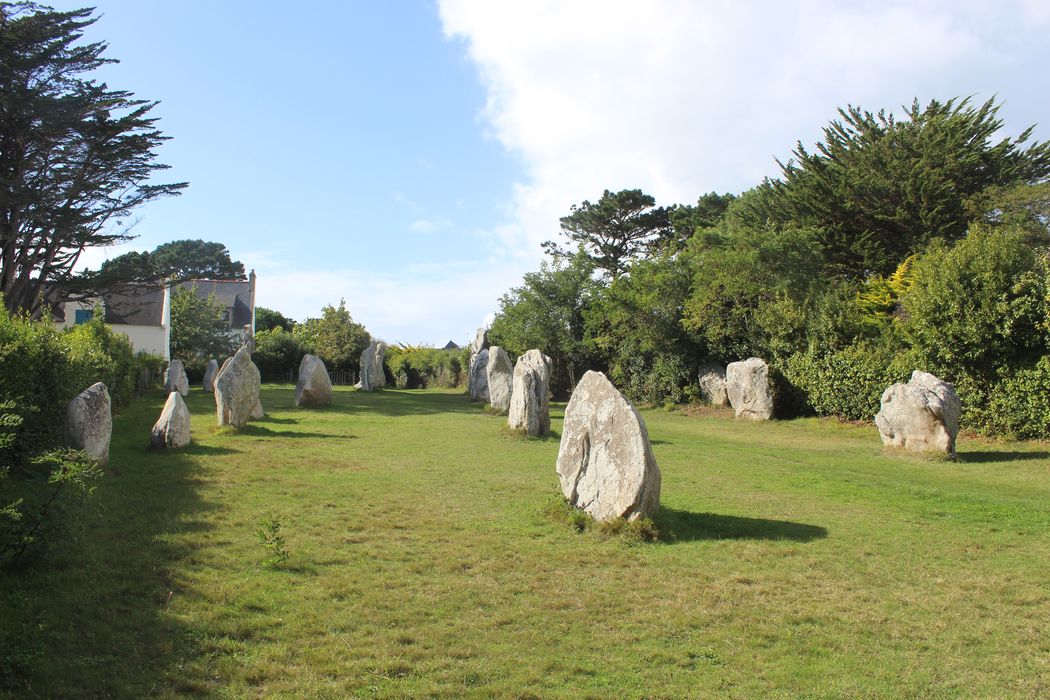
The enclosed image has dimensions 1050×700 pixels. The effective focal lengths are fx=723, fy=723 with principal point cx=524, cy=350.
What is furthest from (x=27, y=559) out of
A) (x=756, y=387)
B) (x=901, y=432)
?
(x=756, y=387)

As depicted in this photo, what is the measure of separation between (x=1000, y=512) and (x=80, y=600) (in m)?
11.1

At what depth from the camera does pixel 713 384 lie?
27.4m

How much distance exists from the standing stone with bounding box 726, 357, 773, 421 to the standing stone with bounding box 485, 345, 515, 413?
776cm

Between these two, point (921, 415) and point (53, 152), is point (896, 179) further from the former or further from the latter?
point (53, 152)

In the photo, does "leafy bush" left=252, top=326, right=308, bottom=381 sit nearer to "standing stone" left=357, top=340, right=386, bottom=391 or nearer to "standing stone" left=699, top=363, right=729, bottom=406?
"standing stone" left=357, top=340, right=386, bottom=391

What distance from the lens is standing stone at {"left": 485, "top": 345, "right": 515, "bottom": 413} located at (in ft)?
79.9

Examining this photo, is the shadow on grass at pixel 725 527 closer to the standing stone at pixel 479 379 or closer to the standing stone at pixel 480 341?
the standing stone at pixel 479 379

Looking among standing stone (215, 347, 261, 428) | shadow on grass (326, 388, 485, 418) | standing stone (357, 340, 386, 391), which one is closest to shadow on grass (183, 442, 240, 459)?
standing stone (215, 347, 261, 428)

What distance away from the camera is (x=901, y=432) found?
1597 cm

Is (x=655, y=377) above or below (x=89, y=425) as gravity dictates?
above

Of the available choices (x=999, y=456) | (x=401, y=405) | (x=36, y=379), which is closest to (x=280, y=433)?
(x=36, y=379)

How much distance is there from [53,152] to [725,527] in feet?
91.9

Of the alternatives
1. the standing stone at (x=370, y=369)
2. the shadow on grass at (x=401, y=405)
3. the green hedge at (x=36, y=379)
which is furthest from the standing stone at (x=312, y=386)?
the standing stone at (x=370, y=369)

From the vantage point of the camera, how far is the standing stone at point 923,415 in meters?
15.1
